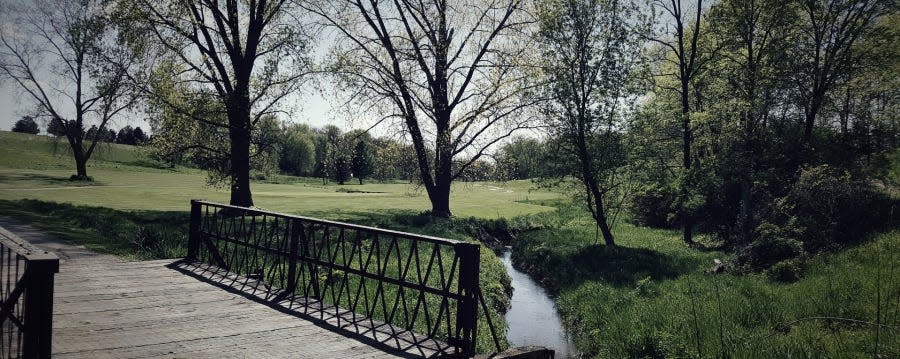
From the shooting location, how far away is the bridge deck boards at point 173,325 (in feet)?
19.3

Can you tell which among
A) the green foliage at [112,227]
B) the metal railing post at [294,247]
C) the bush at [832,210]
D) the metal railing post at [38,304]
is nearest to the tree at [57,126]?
the green foliage at [112,227]

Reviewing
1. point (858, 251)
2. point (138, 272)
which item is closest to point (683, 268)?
point (858, 251)

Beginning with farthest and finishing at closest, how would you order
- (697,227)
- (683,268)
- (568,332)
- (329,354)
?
1. (697,227)
2. (683,268)
3. (568,332)
4. (329,354)

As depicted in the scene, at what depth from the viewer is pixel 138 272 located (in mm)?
10055

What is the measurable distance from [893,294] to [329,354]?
1016 centimetres

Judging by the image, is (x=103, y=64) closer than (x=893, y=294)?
No

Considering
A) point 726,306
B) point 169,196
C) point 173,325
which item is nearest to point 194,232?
point 173,325

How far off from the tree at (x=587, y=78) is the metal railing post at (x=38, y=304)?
1928 cm

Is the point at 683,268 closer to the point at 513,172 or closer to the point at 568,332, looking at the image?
the point at 568,332

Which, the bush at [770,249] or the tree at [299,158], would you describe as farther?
the tree at [299,158]

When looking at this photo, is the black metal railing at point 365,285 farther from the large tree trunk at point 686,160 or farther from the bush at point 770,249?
the large tree trunk at point 686,160

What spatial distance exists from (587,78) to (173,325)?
18.5 m

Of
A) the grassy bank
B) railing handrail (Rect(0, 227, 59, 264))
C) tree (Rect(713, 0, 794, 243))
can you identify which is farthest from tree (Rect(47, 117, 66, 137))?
tree (Rect(713, 0, 794, 243))

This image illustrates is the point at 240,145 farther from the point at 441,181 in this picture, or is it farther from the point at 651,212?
the point at 651,212
